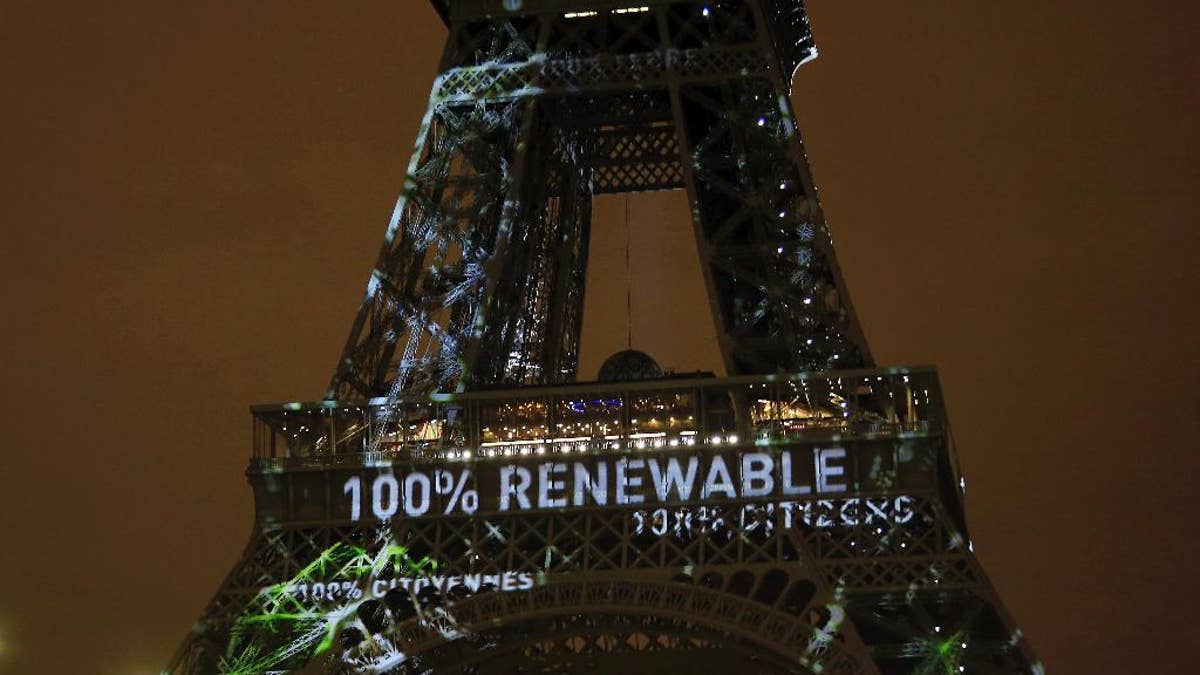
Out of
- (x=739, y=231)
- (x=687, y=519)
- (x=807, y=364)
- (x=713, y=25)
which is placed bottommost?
(x=687, y=519)

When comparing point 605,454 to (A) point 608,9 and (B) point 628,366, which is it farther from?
(A) point 608,9

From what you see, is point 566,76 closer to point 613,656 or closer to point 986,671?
point 613,656

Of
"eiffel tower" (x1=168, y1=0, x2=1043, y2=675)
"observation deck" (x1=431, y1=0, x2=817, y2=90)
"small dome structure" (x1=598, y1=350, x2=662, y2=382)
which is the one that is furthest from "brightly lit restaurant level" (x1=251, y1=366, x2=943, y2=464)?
"observation deck" (x1=431, y1=0, x2=817, y2=90)

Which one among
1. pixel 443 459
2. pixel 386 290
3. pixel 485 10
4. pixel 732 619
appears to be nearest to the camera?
pixel 732 619

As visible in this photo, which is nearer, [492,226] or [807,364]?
[807,364]

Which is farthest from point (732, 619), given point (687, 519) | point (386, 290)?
point (386, 290)

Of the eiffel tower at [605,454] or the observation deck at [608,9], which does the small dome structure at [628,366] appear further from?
the observation deck at [608,9]

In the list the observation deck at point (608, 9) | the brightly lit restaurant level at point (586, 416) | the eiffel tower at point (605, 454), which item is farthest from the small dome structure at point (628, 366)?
the observation deck at point (608, 9)

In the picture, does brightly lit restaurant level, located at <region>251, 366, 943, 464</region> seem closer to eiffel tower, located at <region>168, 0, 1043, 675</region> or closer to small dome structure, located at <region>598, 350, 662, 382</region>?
eiffel tower, located at <region>168, 0, 1043, 675</region>
